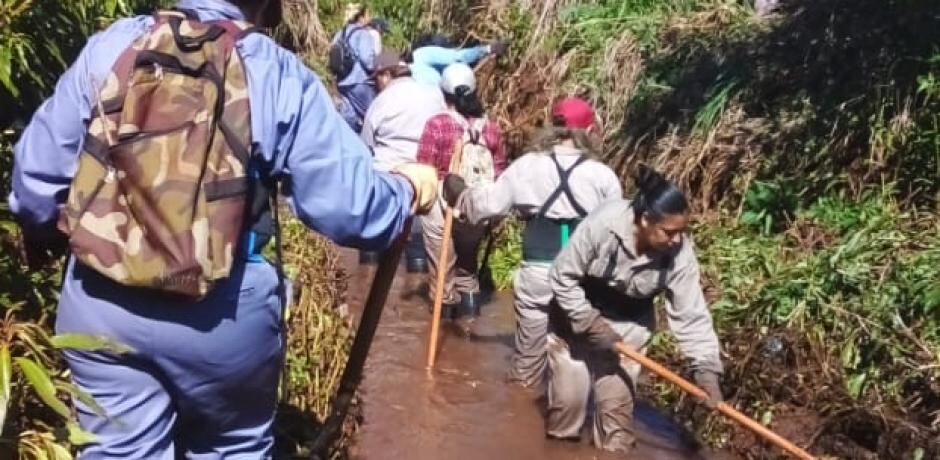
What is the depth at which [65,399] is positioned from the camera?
12.6ft

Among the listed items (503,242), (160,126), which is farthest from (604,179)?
(160,126)

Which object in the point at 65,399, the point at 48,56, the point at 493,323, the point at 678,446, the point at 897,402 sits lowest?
the point at 493,323

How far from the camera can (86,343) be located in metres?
2.93

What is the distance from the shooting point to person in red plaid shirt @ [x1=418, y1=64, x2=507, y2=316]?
30.2 feet

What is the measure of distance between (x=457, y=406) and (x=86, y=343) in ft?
16.9

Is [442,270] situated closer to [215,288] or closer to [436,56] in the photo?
[436,56]

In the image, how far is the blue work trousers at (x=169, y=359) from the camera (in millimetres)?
3078

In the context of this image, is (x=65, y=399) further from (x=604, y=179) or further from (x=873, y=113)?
(x=873, y=113)

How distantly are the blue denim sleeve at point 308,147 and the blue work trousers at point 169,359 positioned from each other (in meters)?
0.22

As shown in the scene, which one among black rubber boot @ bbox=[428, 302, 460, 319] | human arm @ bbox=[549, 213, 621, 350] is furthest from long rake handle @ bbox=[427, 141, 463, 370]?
human arm @ bbox=[549, 213, 621, 350]

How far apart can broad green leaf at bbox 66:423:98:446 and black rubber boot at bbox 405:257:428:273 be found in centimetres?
753

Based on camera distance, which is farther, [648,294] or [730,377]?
[730,377]

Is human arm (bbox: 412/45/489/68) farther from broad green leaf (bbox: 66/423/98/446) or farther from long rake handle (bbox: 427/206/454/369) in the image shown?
broad green leaf (bbox: 66/423/98/446)

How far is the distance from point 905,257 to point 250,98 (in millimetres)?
4924
